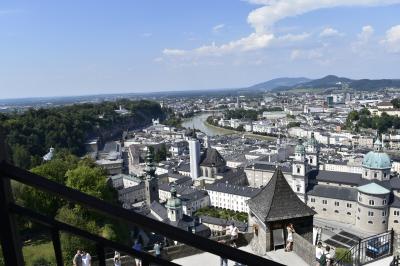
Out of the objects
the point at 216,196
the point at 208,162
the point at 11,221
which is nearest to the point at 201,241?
the point at 11,221

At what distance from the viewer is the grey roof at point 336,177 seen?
33400mm

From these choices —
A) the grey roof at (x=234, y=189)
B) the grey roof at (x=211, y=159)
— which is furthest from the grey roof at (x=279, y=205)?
the grey roof at (x=211, y=159)

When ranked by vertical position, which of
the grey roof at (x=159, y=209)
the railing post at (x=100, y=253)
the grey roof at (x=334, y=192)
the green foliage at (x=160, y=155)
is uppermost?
the railing post at (x=100, y=253)

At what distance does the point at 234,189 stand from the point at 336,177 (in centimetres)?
943

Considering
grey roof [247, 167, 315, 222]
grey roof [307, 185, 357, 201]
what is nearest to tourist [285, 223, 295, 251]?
grey roof [247, 167, 315, 222]

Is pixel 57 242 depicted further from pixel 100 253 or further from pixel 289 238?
pixel 289 238

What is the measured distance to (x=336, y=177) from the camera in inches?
1353

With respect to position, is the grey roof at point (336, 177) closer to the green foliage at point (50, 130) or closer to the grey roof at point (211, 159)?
the grey roof at point (211, 159)

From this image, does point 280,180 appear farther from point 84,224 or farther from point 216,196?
point 216,196

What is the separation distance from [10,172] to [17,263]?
1.06 feet

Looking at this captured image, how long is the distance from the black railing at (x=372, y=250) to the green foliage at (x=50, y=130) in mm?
23824

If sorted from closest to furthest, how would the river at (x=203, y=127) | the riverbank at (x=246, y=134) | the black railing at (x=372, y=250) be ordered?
1. the black railing at (x=372, y=250)
2. the riverbank at (x=246, y=134)
3. the river at (x=203, y=127)

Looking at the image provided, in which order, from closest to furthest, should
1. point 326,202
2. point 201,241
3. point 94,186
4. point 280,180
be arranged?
1. point 201,241
2. point 280,180
3. point 94,186
4. point 326,202

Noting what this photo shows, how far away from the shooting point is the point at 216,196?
3553 centimetres
